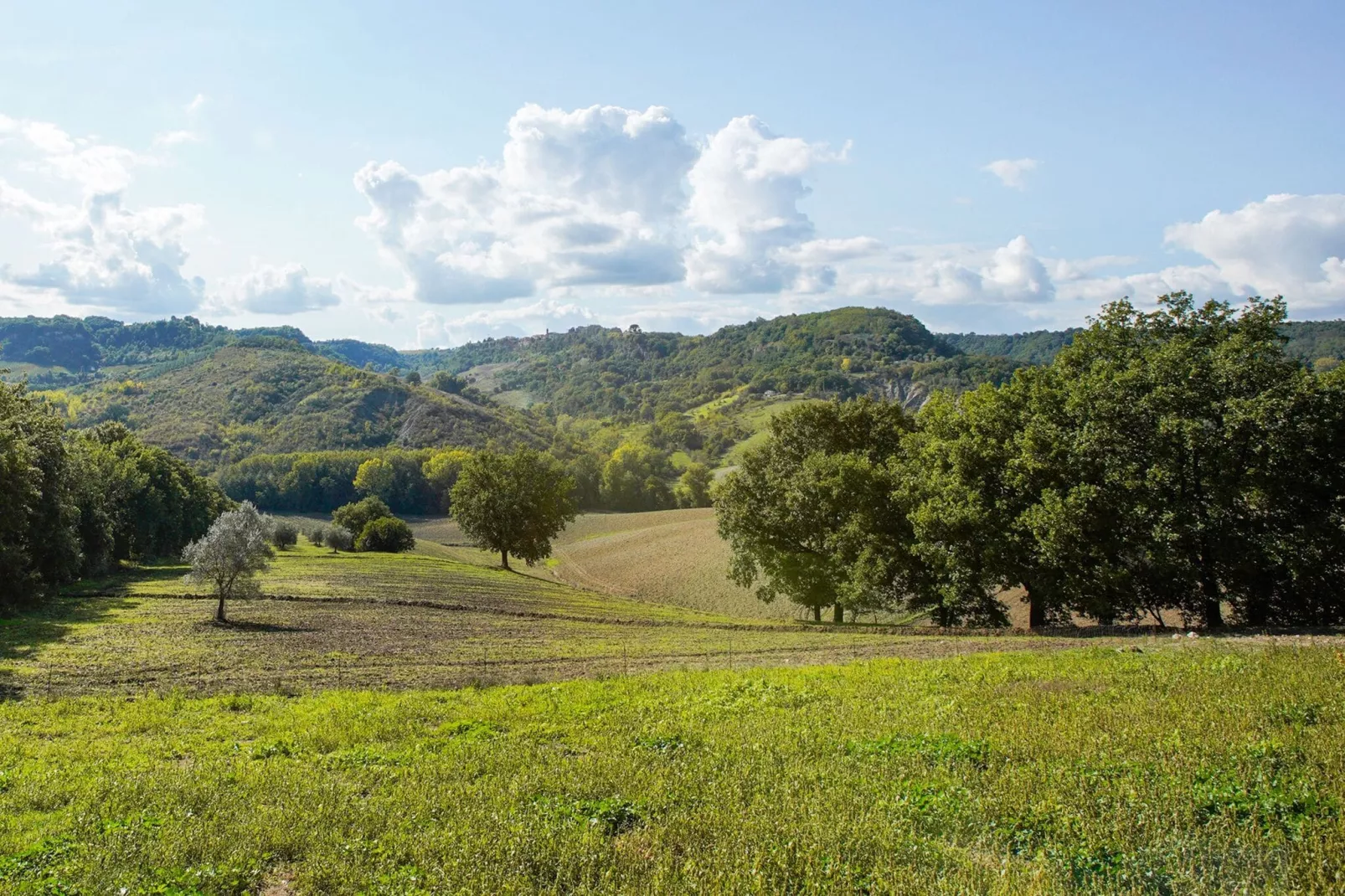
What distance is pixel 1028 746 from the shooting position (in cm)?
1055

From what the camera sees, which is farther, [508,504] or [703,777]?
[508,504]

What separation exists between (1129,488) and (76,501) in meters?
70.6

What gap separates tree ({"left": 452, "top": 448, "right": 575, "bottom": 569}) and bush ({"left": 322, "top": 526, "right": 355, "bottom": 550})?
26.2 meters

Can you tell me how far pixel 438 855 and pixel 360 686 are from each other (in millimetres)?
14759

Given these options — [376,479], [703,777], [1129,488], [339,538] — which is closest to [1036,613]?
[1129,488]

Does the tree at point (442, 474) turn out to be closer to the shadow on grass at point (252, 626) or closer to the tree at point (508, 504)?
the tree at point (508, 504)

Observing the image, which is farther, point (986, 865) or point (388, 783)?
point (388, 783)

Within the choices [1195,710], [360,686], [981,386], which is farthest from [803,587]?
[1195,710]

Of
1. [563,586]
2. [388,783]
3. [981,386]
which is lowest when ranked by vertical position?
[563,586]

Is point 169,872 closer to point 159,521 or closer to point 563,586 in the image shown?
point 563,586

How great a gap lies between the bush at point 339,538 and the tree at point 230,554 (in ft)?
206

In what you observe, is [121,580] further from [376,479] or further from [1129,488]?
[376,479]

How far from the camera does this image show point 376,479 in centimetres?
16575

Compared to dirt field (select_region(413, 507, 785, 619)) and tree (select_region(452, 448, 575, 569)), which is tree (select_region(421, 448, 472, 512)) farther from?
tree (select_region(452, 448, 575, 569))
